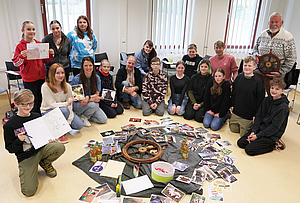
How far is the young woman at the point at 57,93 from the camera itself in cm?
319

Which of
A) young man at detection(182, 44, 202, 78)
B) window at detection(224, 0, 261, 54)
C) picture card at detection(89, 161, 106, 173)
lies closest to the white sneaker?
picture card at detection(89, 161, 106, 173)

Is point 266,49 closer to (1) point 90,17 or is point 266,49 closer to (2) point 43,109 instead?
(2) point 43,109

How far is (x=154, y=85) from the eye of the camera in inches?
178

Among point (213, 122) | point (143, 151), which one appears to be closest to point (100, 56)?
point (213, 122)

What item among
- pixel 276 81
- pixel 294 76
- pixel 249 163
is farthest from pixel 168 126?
pixel 294 76

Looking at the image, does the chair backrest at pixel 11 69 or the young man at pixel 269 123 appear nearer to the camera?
the young man at pixel 269 123

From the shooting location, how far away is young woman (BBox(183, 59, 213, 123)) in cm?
412

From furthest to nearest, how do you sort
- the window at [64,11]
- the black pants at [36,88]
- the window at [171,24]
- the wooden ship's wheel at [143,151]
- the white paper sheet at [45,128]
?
the window at [171,24]
the window at [64,11]
the black pants at [36,88]
the wooden ship's wheel at [143,151]
the white paper sheet at [45,128]

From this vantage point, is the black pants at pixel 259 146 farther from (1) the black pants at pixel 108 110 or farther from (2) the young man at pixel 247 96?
(1) the black pants at pixel 108 110

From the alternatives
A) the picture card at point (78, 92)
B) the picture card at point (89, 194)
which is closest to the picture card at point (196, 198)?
the picture card at point (89, 194)

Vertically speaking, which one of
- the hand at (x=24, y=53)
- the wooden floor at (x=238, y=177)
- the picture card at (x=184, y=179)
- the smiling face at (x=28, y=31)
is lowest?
the wooden floor at (x=238, y=177)

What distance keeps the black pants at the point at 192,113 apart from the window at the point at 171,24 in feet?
8.55

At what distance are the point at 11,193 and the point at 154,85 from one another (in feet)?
9.74

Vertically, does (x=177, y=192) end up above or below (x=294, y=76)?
below
